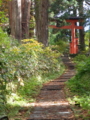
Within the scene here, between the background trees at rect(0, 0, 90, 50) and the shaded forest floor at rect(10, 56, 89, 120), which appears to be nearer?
the shaded forest floor at rect(10, 56, 89, 120)

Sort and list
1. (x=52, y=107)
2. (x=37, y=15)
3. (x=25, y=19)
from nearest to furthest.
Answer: (x=52, y=107), (x=25, y=19), (x=37, y=15)

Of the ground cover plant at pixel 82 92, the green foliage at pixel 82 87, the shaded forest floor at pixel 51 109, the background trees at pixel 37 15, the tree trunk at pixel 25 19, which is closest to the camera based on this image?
the shaded forest floor at pixel 51 109

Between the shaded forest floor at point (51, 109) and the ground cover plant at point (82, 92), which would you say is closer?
the shaded forest floor at point (51, 109)

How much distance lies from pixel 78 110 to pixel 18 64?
3216 millimetres

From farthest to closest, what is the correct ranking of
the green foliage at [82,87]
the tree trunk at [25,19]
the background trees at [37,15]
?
1. the tree trunk at [25,19]
2. the background trees at [37,15]
3. the green foliage at [82,87]

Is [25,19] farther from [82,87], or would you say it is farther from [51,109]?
[51,109]

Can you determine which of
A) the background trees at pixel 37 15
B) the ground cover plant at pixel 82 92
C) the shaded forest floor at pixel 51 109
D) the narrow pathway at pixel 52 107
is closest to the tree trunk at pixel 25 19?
the background trees at pixel 37 15

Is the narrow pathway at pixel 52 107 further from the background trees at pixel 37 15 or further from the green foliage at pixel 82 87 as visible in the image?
the background trees at pixel 37 15

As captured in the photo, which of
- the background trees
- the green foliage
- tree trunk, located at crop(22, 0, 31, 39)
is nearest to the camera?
the green foliage

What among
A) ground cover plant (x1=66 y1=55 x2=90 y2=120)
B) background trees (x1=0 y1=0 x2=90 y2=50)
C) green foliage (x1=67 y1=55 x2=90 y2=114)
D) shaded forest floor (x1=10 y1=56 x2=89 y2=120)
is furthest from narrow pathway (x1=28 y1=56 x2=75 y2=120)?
background trees (x1=0 y1=0 x2=90 y2=50)

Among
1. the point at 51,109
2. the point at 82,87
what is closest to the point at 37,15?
the point at 82,87

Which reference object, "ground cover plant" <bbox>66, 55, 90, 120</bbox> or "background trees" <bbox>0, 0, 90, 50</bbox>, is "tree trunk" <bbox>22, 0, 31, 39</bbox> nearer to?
"background trees" <bbox>0, 0, 90, 50</bbox>

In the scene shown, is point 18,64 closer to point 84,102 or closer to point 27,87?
point 27,87

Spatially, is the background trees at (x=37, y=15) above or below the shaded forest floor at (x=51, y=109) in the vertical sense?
above
